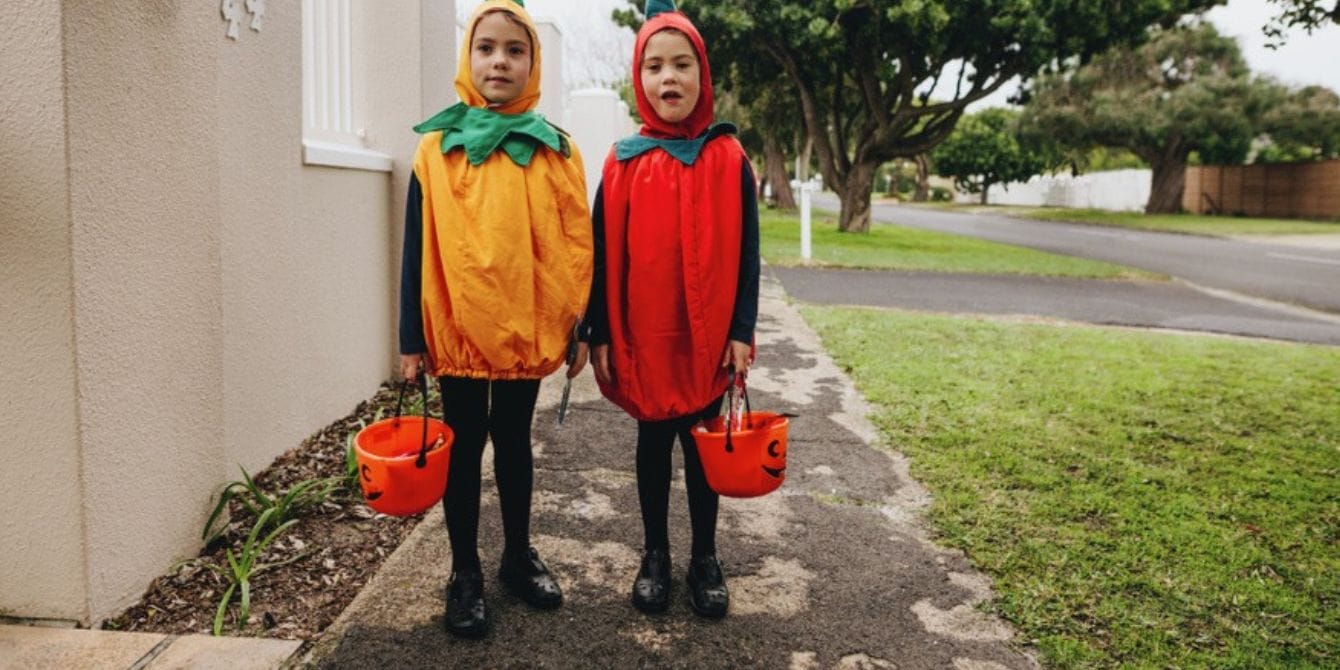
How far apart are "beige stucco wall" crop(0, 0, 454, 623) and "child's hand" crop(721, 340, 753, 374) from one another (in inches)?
63.0

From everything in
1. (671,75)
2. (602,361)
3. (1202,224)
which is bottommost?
(602,361)

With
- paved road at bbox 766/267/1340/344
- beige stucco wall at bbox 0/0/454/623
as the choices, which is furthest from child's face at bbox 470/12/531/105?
paved road at bbox 766/267/1340/344

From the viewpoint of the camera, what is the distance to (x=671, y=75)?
2617 mm

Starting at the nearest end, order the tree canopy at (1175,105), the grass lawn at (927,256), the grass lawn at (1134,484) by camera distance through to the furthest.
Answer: the grass lawn at (1134,484)
the grass lawn at (927,256)
the tree canopy at (1175,105)

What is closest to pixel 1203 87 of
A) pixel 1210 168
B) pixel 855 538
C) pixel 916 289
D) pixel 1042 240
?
pixel 1210 168

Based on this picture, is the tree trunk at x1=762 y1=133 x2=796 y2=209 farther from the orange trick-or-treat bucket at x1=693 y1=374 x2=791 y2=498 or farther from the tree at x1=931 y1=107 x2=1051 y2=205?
the orange trick-or-treat bucket at x1=693 y1=374 x2=791 y2=498

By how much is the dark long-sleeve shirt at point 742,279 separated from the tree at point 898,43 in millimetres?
14167

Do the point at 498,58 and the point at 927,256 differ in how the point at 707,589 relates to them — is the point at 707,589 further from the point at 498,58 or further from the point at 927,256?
the point at 927,256

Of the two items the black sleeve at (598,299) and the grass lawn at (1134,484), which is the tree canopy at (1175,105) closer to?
the grass lawn at (1134,484)

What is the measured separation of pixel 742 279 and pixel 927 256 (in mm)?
13018

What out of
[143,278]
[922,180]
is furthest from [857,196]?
[922,180]

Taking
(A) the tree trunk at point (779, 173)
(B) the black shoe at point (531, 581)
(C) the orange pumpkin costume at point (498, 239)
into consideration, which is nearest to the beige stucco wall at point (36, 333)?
(C) the orange pumpkin costume at point (498, 239)

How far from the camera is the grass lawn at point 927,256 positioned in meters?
13.2

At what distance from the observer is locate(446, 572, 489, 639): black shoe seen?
8.46ft
